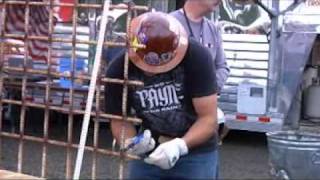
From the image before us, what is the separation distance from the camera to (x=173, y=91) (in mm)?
2955

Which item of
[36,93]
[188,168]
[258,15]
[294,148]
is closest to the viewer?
[188,168]

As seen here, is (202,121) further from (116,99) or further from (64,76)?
(64,76)

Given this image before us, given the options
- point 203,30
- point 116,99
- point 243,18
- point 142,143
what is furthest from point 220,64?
point 243,18

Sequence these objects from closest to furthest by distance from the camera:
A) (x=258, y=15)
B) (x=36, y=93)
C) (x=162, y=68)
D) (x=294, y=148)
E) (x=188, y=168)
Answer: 1. (x=162, y=68)
2. (x=188, y=168)
3. (x=294, y=148)
4. (x=36, y=93)
5. (x=258, y=15)

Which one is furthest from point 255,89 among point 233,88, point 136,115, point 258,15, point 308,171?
point 136,115

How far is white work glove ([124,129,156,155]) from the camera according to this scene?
2.85 meters

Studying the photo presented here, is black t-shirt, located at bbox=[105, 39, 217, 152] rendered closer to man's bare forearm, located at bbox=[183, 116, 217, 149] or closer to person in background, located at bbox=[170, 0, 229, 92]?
man's bare forearm, located at bbox=[183, 116, 217, 149]

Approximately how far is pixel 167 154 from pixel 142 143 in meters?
0.16

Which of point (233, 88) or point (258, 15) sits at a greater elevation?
point (258, 15)

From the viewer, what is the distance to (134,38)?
2881mm

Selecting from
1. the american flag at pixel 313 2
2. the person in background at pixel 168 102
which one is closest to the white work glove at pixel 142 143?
the person in background at pixel 168 102

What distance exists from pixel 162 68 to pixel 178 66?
0.08 m

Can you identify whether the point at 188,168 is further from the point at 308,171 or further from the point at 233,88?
the point at 233,88

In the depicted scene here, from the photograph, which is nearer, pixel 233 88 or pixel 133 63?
pixel 133 63
